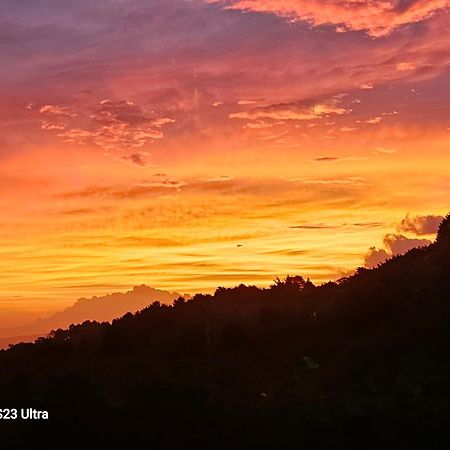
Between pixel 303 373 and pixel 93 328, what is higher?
pixel 93 328

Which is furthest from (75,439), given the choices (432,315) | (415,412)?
(432,315)

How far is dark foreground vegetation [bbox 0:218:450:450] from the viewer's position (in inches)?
836

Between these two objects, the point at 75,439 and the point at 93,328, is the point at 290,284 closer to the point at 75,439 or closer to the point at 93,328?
the point at 93,328

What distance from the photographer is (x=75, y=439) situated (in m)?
22.3

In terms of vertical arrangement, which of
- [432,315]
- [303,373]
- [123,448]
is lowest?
[123,448]

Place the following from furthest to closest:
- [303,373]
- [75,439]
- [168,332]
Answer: [168,332]
[303,373]
[75,439]

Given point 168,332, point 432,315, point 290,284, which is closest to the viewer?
point 432,315

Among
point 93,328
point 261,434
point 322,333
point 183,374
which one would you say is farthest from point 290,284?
point 261,434

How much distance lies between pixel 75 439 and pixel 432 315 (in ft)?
52.7

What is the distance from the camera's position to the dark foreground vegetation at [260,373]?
2123 cm

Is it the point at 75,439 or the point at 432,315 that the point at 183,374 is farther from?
the point at 432,315

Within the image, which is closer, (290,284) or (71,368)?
(71,368)

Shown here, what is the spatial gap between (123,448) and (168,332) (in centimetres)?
1128

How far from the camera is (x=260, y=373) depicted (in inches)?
1069
